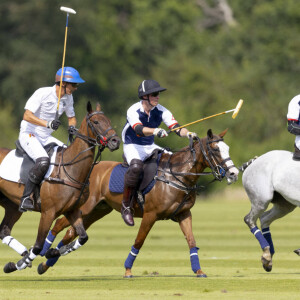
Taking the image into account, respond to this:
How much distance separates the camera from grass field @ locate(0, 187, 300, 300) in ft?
31.7

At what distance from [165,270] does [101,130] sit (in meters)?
2.57

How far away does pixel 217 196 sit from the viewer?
3456 centimetres

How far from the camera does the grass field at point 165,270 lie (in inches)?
380

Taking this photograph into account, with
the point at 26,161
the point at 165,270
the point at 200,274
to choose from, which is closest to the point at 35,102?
the point at 26,161

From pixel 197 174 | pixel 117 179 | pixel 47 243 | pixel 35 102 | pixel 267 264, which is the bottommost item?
pixel 267 264

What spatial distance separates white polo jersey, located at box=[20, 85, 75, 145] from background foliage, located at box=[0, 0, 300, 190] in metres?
31.0

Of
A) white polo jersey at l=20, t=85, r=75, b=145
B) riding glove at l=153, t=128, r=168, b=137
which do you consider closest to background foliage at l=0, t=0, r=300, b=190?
white polo jersey at l=20, t=85, r=75, b=145

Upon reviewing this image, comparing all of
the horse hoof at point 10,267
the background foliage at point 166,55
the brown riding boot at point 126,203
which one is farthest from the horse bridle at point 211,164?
the background foliage at point 166,55

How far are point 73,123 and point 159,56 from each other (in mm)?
45437

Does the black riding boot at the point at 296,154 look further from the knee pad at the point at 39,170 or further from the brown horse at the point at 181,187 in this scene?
the knee pad at the point at 39,170

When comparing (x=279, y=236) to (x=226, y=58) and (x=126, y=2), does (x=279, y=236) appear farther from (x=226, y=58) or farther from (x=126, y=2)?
(x=126, y=2)

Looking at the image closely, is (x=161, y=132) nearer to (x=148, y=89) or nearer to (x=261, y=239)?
(x=148, y=89)

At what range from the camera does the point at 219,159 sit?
11.1m

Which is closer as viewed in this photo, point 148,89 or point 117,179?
point 148,89
